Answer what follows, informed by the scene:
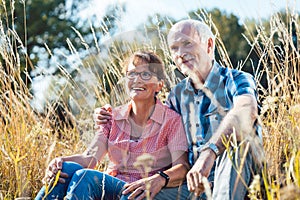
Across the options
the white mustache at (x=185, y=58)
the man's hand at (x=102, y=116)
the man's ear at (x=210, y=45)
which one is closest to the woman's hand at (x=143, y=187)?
the man's hand at (x=102, y=116)

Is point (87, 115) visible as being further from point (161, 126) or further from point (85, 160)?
point (161, 126)

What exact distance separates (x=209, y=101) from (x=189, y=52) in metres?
0.22

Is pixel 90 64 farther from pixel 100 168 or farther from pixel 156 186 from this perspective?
pixel 156 186

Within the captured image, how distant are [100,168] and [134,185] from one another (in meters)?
1.00

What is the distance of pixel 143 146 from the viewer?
235 centimetres

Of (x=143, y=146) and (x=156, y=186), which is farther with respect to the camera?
(x=143, y=146)

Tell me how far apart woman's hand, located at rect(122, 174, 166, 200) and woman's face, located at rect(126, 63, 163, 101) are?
397mm

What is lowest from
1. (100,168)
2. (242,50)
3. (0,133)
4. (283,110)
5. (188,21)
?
(242,50)

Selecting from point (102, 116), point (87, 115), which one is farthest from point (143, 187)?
point (87, 115)

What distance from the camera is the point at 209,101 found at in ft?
→ 7.59

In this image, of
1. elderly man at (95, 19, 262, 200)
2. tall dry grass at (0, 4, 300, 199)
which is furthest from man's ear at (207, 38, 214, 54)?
tall dry grass at (0, 4, 300, 199)

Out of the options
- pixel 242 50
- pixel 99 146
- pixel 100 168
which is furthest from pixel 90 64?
pixel 242 50

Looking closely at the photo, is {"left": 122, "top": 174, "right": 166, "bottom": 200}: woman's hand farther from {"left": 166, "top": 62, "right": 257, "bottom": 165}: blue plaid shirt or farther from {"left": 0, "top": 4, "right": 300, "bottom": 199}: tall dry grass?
{"left": 0, "top": 4, "right": 300, "bottom": 199}: tall dry grass

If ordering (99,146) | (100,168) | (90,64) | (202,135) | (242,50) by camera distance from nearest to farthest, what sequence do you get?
(202,135), (99,146), (100,168), (90,64), (242,50)
